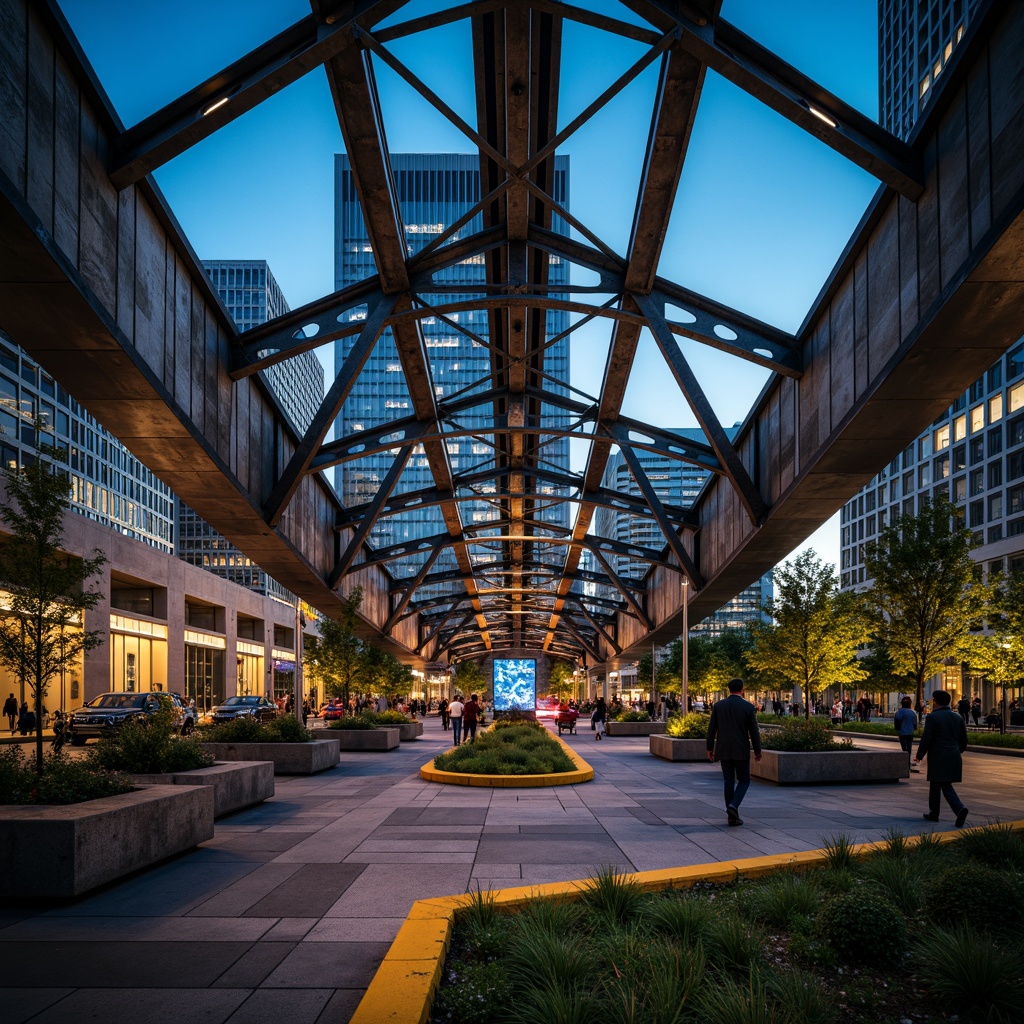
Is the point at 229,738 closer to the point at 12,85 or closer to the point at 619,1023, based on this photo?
the point at 12,85

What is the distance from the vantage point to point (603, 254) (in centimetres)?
1752

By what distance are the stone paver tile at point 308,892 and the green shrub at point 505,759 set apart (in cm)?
840

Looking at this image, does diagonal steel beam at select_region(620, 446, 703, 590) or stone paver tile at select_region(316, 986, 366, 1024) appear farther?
diagonal steel beam at select_region(620, 446, 703, 590)

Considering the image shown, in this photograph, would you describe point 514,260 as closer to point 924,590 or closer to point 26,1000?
point 924,590

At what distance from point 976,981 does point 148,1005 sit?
4.14 meters

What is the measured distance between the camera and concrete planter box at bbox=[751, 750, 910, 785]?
1634cm

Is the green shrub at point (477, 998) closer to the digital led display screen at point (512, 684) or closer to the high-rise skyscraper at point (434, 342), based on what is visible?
the high-rise skyscraper at point (434, 342)

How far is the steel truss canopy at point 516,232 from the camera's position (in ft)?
36.8

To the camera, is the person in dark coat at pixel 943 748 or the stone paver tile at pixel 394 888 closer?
the stone paver tile at pixel 394 888

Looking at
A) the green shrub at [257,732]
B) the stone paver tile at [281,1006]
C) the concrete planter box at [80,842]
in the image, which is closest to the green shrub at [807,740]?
the green shrub at [257,732]

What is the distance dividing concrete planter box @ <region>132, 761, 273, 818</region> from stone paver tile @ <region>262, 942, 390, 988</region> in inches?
212

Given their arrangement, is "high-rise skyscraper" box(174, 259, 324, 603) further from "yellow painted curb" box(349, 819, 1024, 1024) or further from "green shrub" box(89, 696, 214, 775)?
"yellow painted curb" box(349, 819, 1024, 1024)

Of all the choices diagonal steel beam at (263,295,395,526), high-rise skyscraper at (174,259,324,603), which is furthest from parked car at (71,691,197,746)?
high-rise skyscraper at (174,259,324,603)

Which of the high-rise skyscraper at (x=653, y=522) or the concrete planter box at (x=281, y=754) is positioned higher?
the high-rise skyscraper at (x=653, y=522)
